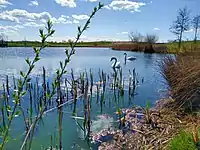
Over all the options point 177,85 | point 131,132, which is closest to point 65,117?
point 131,132

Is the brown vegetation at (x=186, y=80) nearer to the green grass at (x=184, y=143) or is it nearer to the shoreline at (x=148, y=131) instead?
the shoreline at (x=148, y=131)

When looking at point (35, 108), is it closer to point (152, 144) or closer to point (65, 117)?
point (65, 117)

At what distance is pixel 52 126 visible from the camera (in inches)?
242

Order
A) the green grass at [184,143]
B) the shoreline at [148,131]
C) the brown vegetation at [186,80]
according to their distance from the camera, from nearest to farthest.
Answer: the green grass at [184,143], the shoreline at [148,131], the brown vegetation at [186,80]

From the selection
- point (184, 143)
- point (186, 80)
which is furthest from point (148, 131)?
point (186, 80)

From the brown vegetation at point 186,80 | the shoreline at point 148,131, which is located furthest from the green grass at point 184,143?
the brown vegetation at point 186,80

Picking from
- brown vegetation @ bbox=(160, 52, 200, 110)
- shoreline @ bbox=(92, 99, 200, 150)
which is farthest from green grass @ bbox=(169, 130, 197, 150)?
brown vegetation @ bbox=(160, 52, 200, 110)

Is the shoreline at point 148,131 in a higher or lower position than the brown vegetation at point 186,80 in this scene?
lower

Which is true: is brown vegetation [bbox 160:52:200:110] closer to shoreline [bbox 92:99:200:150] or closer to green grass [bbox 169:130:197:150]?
shoreline [bbox 92:99:200:150]

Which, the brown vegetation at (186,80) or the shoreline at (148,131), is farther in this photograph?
the brown vegetation at (186,80)

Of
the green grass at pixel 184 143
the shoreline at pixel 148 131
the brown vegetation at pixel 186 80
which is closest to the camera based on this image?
the green grass at pixel 184 143

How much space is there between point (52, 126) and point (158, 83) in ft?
21.3

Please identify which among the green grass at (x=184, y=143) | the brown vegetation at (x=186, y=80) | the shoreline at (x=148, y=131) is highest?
the brown vegetation at (x=186, y=80)

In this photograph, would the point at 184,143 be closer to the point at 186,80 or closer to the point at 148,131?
the point at 148,131
